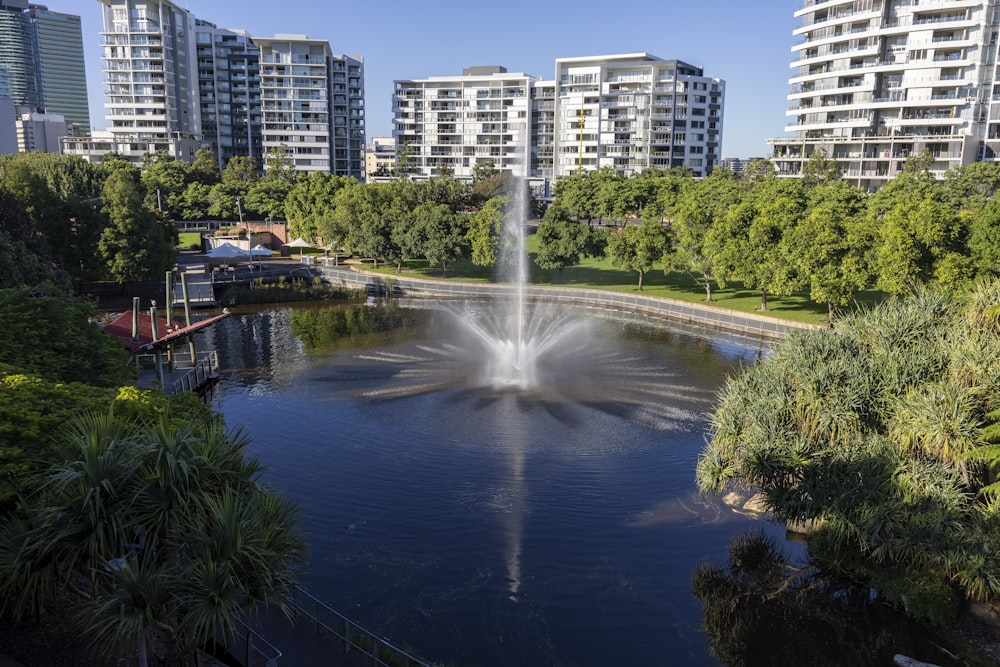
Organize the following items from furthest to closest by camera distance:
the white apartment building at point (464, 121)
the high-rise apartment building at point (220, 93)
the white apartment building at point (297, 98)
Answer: the white apartment building at point (464, 121), the white apartment building at point (297, 98), the high-rise apartment building at point (220, 93)

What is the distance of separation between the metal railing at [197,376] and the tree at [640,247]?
36.9 m

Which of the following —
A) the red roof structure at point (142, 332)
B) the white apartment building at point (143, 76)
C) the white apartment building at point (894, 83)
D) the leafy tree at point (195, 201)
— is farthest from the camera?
the white apartment building at point (143, 76)

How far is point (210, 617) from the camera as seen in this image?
13.0 meters

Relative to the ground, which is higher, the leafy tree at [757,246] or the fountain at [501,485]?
the leafy tree at [757,246]

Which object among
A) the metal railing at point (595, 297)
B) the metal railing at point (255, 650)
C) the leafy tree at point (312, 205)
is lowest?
the metal railing at point (255, 650)

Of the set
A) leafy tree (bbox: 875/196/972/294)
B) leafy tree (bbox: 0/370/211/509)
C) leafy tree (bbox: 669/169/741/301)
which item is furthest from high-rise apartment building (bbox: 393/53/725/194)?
leafy tree (bbox: 0/370/211/509)

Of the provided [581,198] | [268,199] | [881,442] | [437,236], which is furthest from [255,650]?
[581,198]

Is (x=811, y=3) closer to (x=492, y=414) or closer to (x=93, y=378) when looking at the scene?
(x=492, y=414)

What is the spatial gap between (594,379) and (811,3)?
9417 cm

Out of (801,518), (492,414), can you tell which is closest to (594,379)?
(492,414)

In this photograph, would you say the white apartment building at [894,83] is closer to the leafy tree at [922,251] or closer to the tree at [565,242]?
the tree at [565,242]

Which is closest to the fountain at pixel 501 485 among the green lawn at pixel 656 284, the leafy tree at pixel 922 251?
the leafy tree at pixel 922 251

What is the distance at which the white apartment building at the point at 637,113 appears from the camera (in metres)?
143

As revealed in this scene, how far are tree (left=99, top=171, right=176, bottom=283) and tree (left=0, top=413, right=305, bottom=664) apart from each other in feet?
158
